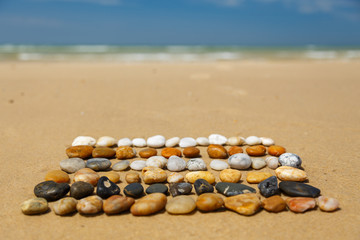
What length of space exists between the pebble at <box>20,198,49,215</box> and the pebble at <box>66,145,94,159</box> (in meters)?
0.80

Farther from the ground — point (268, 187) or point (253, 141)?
point (253, 141)

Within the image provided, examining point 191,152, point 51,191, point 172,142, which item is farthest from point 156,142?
point 51,191

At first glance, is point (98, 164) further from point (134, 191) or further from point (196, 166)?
point (196, 166)

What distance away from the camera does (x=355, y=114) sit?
3867 mm

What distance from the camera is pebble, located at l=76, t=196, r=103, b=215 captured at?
69.6 inches

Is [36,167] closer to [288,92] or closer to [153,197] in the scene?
[153,197]

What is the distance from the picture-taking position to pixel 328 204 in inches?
71.5

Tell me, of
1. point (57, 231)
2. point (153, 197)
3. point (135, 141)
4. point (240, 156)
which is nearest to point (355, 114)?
point (240, 156)

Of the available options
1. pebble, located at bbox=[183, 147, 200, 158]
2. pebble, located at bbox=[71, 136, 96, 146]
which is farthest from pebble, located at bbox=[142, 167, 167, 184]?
pebble, located at bbox=[71, 136, 96, 146]

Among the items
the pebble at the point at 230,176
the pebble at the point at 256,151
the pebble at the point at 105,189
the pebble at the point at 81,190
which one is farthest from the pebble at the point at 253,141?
the pebble at the point at 81,190

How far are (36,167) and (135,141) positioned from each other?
93 centimetres

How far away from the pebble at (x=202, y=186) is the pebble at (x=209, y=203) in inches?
5.3

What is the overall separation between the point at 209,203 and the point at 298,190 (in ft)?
2.08

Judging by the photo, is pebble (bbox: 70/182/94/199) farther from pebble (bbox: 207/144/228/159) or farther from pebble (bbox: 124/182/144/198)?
pebble (bbox: 207/144/228/159)
